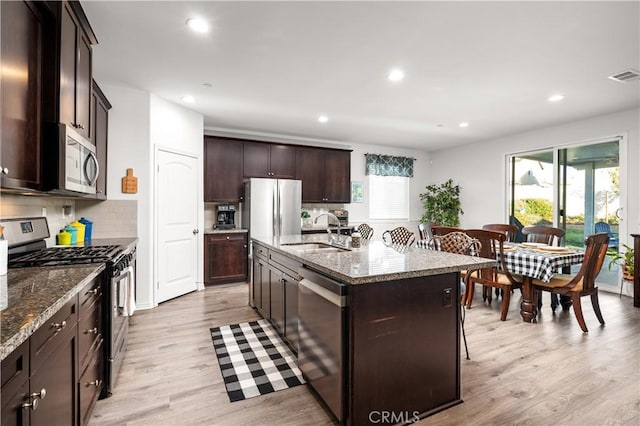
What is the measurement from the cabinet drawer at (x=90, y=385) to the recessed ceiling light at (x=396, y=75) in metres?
3.31

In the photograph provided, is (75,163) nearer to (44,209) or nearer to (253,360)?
(44,209)

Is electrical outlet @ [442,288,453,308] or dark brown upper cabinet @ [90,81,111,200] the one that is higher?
dark brown upper cabinet @ [90,81,111,200]

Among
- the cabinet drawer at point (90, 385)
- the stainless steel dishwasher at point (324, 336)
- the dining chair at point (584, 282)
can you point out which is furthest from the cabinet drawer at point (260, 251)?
the dining chair at point (584, 282)

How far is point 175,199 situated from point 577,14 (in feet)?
14.5

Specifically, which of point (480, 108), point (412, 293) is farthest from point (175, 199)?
point (480, 108)

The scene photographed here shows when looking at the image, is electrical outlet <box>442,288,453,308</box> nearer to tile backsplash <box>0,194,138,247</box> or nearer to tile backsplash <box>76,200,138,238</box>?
tile backsplash <box>0,194,138,247</box>

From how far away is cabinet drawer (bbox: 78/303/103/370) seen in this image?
156 centimetres

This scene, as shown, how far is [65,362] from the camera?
1.34 m

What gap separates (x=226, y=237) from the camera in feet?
16.2

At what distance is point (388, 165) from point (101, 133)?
5.27 meters

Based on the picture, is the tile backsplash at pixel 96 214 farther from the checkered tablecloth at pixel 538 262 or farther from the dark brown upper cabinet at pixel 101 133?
the checkered tablecloth at pixel 538 262

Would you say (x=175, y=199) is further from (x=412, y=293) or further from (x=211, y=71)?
(x=412, y=293)

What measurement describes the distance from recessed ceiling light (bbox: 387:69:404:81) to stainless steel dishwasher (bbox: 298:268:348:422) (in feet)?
7.44

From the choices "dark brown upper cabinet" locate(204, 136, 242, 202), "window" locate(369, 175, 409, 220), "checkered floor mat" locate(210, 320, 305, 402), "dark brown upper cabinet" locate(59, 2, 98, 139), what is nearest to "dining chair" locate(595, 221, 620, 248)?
"window" locate(369, 175, 409, 220)
